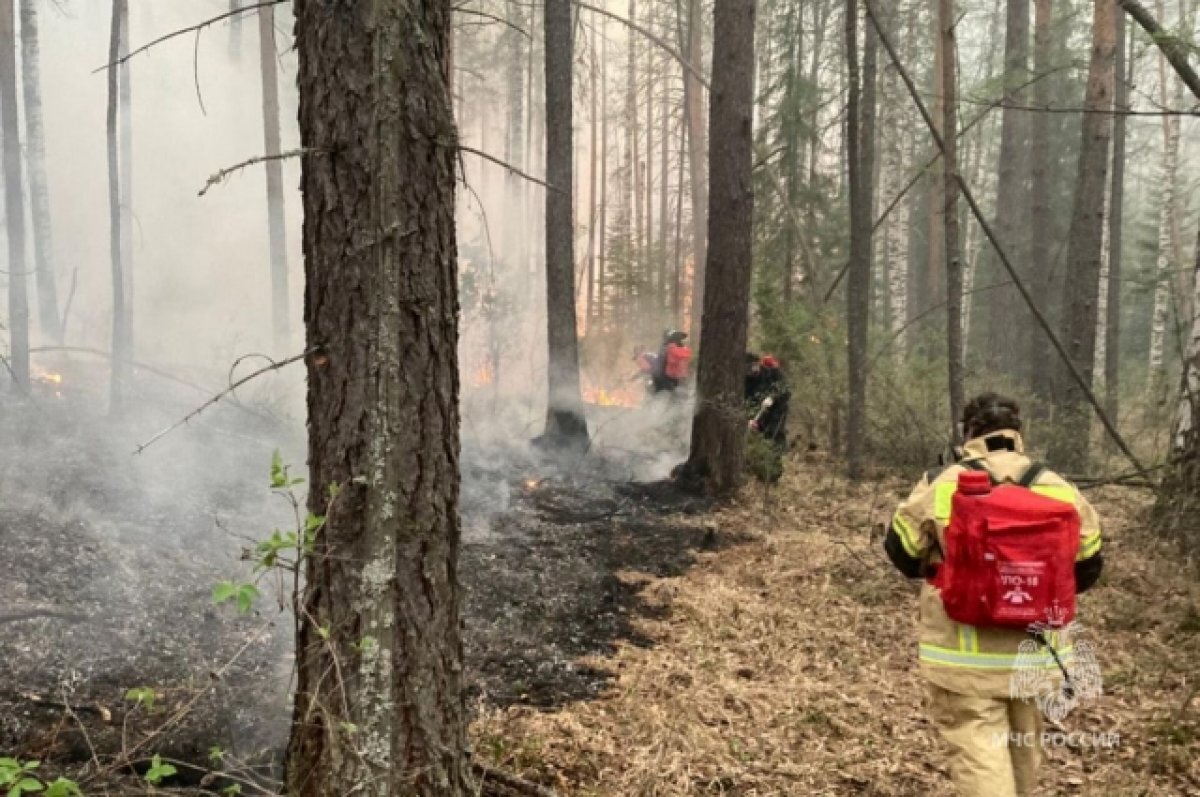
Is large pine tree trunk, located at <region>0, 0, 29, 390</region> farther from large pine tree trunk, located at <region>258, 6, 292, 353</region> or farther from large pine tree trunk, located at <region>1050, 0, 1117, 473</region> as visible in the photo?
large pine tree trunk, located at <region>1050, 0, 1117, 473</region>

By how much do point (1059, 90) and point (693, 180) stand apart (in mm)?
10402

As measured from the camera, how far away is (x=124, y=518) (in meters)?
6.92

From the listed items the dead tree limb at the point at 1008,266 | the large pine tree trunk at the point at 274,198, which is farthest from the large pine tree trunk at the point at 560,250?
the large pine tree trunk at the point at 274,198

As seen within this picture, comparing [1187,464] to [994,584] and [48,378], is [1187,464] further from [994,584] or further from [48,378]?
[48,378]

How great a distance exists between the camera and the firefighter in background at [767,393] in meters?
10.4

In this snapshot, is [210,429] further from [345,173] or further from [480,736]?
[345,173]

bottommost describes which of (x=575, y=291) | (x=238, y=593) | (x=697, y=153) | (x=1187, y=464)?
(x=1187, y=464)

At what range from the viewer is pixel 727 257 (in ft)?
31.0

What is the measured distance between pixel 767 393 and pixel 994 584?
304 inches

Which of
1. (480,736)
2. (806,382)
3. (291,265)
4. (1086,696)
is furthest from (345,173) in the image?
(291,265)

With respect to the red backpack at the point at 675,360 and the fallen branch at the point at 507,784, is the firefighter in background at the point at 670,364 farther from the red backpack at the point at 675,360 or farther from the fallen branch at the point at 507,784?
the fallen branch at the point at 507,784

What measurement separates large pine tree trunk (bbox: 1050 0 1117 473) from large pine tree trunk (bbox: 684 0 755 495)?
4141mm

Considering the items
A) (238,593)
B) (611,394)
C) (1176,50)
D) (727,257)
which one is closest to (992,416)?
(238,593)

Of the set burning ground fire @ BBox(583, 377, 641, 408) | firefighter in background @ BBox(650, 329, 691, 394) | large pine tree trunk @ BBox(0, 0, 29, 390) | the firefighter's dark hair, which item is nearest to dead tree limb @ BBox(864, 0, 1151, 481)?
the firefighter's dark hair
